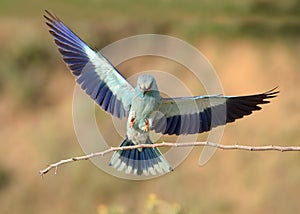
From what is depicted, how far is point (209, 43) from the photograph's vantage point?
713 cm

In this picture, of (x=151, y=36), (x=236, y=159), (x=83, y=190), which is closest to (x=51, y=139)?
(x=83, y=190)

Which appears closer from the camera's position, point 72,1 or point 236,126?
point 236,126

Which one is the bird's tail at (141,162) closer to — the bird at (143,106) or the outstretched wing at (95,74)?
the bird at (143,106)

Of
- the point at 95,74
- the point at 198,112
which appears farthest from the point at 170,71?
the point at 198,112

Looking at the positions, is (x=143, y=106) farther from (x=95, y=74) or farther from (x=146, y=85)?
(x=95, y=74)

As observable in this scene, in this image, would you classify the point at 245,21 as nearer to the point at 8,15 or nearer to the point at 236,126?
the point at 236,126

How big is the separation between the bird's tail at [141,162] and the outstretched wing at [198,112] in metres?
0.15

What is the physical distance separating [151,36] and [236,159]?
1.52 m

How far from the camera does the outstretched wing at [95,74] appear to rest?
306 cm

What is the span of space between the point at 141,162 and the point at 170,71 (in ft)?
12.9

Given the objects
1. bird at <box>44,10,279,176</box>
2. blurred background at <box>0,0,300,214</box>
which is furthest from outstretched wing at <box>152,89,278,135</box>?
blurred background at <box>0,0,300,214</box>

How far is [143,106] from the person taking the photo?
2904 millimetres

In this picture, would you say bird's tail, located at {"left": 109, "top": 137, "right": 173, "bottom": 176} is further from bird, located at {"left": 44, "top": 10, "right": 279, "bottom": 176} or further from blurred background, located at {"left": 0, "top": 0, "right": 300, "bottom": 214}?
blurred background, located at {"left": 0, "top": 0, "right": 300, "bottom": 214}

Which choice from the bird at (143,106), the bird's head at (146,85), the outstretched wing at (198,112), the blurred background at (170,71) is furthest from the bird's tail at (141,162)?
the blurred background at (170,71)
